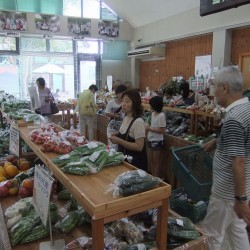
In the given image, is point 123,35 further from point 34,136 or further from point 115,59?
point 34,136

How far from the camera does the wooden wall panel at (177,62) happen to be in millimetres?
6934

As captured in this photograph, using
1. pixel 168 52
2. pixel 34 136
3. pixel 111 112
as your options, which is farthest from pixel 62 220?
pixel 168 52

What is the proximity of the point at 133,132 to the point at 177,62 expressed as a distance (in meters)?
5.95

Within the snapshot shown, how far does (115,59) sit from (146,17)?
202cm

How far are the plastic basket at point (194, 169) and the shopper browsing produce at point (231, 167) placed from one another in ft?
2.75

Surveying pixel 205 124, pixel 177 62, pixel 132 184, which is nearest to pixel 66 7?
pixel 177 62

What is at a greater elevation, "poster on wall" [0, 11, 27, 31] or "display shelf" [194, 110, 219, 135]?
"poster on wall" [0, 11, 27, 31]

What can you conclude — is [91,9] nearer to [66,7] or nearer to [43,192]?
[66,7]

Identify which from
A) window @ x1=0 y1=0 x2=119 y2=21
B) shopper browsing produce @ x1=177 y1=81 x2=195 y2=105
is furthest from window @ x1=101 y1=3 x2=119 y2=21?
shopper browsing produce @ x1=177 y1=81 x2=195 y2=105

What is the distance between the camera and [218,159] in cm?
184

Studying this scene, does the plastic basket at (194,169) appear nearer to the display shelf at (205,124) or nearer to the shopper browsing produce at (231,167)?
the shopper browsing produce at (231,167)

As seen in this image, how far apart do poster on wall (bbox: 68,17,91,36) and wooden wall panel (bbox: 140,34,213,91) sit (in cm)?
227

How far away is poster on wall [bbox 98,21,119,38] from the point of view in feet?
31.2

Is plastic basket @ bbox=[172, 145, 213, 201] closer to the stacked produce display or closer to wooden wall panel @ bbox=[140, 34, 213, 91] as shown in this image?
the stacked produce display
